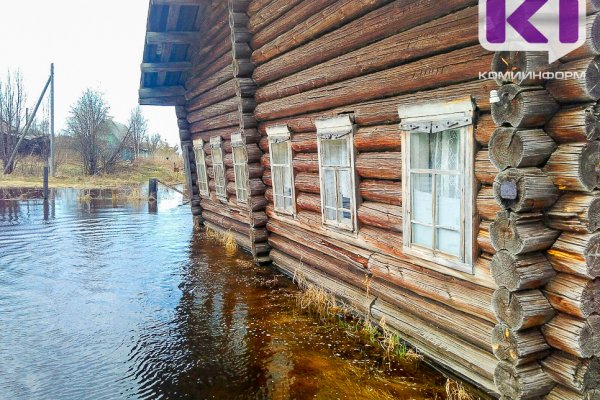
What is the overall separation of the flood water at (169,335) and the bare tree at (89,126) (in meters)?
22.6

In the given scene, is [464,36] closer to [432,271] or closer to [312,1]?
[432,271]

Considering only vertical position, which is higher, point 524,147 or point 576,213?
point 524,147

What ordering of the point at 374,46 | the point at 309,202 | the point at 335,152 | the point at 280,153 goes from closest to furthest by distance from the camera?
1. the point at 374,46
2. the point at 335,152
3. the point at 309,202
4. the point at 280,153

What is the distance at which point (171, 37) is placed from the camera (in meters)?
11.2

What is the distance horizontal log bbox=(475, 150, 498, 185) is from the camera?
3.73 meters

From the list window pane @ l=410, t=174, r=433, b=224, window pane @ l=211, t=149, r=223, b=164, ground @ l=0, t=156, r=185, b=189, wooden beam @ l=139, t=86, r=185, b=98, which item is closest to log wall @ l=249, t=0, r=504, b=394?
window pane @ l=410, t=174, r=433, b=224

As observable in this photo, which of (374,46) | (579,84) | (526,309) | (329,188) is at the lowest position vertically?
(526,309)

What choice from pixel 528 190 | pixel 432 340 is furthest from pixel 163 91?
pixel 528 190

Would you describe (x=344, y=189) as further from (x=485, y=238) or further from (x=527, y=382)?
(x=527, y=382)

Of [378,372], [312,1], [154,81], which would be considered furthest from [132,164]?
[378,372]

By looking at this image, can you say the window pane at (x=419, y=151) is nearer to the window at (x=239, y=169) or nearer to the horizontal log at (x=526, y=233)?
the horizontal log at (x=526, y=233)

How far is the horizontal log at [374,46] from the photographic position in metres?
4.07

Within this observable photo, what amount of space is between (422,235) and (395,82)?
1.61 m

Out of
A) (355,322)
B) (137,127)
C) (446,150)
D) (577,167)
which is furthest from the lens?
(137,127)
